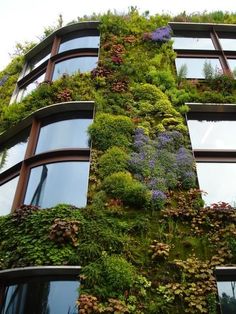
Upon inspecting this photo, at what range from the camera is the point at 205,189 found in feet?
34.0

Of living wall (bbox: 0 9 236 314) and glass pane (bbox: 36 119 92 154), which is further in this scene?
glass pane (bbox: 36 119 92 154)

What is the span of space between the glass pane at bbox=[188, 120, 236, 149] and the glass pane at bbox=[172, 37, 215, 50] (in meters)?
4.37

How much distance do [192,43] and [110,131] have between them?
670cm

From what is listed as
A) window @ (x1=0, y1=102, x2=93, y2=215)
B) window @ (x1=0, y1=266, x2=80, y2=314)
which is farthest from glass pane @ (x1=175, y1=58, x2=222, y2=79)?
window @ (x1=0, y1=266, x2=80, y2=314)

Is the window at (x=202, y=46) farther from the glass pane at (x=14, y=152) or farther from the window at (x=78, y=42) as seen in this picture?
the glass pane at (x=14, y=152)

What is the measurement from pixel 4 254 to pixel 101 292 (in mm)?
2097

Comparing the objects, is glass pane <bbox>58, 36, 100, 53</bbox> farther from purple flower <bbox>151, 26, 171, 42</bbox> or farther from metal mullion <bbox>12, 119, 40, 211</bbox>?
metal mullion <bbox>12, 119, 40, 211</bbox>

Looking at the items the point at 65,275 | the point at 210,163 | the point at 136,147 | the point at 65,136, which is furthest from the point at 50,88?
the point at 65,275

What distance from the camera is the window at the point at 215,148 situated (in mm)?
10375

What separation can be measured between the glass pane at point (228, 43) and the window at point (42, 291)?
1062 centimetres

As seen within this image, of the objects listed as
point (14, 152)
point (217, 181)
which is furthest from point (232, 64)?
point (14, 152)

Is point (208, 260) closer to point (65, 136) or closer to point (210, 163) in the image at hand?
point (210, 163)

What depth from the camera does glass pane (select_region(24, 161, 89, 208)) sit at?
9922mm

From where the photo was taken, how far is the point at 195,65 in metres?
14.8
